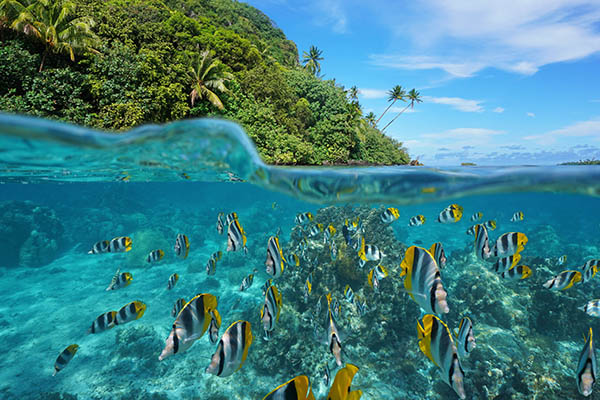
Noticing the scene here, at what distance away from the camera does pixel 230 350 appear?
8.72 feet

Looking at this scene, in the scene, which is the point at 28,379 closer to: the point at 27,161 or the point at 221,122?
the point at 27,161

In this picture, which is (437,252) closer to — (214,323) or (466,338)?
(466,338)

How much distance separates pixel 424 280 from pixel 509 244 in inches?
128

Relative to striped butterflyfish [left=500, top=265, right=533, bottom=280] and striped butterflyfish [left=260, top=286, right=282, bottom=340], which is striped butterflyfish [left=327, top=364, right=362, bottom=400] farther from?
striped butterflyfish [left=500, top=265, right=533, bottom=280]

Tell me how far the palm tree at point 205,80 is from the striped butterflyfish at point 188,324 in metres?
19.7

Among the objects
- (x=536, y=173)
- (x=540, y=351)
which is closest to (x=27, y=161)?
(x=536, y=173)

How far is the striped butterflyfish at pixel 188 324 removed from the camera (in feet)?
9.19

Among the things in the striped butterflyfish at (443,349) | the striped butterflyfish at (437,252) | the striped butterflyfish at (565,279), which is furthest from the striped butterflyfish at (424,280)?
the striped butterflyfish at (565,279)

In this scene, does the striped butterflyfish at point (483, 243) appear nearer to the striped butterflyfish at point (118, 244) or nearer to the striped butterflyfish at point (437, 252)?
the striped butterflyfish at point (437, 252)

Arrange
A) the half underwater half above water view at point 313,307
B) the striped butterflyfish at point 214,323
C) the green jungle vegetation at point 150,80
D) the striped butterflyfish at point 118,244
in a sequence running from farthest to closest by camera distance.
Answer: the green jungle vegetation at point 150,80
the striped butterflyfish at point 118,244
the half underwater half above water view at point 313,307
the striped butterflyfish at point 214,323

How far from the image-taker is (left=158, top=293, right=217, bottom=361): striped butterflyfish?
110 inches

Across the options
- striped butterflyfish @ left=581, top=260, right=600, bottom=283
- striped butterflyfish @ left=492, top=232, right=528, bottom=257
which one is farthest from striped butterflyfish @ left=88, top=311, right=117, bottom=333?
striped butterflyfish @ left=581, top=260, right=600, bottom=283

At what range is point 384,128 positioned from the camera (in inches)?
2301

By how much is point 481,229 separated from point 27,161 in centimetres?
1356
